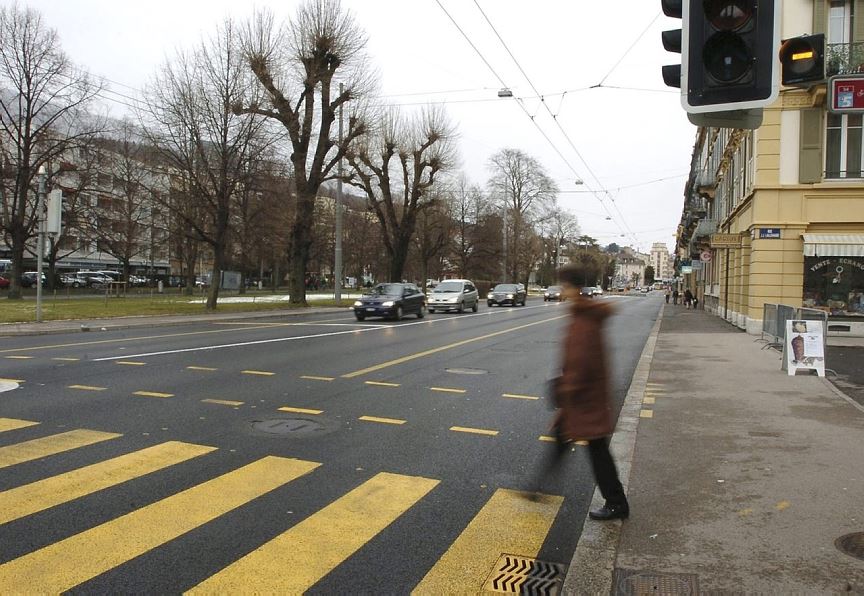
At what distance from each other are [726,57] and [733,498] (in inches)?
125

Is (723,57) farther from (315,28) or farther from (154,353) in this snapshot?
(315,28)

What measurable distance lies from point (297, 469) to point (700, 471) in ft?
11.1

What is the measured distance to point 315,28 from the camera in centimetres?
3127

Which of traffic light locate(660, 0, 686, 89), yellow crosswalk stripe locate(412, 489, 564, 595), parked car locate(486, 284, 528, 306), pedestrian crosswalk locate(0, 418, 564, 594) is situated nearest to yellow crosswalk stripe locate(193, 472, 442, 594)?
pedestrian crosswalk locate(0, 418, 564, 594)

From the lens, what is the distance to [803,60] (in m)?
4.73

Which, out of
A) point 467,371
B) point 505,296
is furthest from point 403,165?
point 467,371

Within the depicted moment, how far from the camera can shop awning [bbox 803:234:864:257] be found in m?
19.7

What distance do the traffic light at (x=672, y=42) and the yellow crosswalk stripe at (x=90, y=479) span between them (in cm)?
507

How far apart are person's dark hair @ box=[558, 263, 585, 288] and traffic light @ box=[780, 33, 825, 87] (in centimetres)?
200

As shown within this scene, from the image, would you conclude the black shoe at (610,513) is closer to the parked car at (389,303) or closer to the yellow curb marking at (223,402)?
the yellow curb marking at (223,402)

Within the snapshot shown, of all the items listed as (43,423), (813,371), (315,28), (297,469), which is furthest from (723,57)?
(315,28)

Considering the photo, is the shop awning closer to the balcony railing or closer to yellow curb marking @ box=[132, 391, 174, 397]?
the balcony railing

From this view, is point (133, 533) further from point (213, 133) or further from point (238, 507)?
point (213, 133)

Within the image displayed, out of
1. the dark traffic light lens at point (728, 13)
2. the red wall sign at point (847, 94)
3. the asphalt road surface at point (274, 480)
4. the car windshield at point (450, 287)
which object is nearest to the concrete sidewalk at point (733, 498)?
the asphalt road surface at point (274, 480)
